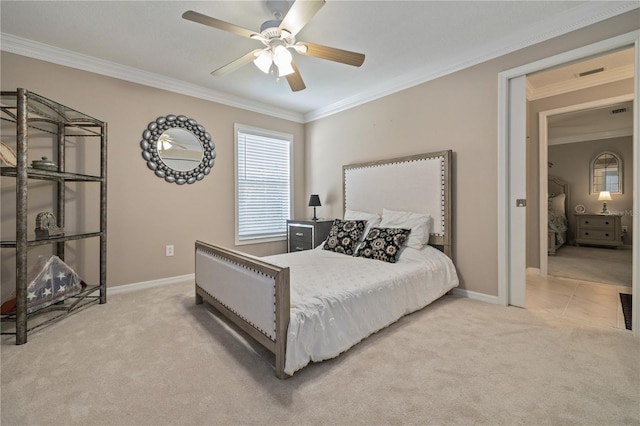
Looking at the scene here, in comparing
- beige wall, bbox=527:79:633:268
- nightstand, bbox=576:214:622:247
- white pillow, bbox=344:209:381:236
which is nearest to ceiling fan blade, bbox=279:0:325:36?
white pillow, bbox=344:209:381:236

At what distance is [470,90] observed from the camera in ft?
9.96

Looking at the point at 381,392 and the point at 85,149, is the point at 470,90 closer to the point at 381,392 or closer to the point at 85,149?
the point at 381,392

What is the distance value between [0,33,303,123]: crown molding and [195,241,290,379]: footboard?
219 cm

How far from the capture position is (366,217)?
3.64 metres

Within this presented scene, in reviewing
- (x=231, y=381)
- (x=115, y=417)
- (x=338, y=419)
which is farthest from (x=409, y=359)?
(x=115, y=417)

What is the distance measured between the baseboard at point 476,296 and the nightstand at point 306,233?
5.85ft

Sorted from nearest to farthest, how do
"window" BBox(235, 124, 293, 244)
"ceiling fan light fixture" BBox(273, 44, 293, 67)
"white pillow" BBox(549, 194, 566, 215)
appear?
"ceiling fan light fixture" BBox(273, 44, 293, 67), "window" BBox(235, 124, 293, 244), "white pillow" BBox(549, 194, 566, 215)

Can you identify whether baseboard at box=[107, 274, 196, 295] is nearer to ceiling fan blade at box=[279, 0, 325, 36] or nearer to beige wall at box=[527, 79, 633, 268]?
ceiling fan blade at box=[279, 0, 325, 36]

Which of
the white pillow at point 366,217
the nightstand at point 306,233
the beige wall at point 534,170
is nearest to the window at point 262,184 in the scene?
the nightstand at point 306,233

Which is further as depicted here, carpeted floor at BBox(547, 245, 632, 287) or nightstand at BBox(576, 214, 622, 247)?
nightstand at BBox(576, 214, 622, 247)

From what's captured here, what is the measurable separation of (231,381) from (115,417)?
0.54 meters

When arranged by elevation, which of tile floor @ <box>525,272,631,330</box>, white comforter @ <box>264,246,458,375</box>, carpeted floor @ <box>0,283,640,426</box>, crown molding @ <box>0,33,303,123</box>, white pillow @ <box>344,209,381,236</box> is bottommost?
carpeted floor @ <box>0,283,640,426</box>

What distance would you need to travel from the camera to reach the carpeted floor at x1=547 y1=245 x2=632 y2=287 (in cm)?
380

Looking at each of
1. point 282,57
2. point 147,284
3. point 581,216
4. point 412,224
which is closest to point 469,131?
point 412,224
